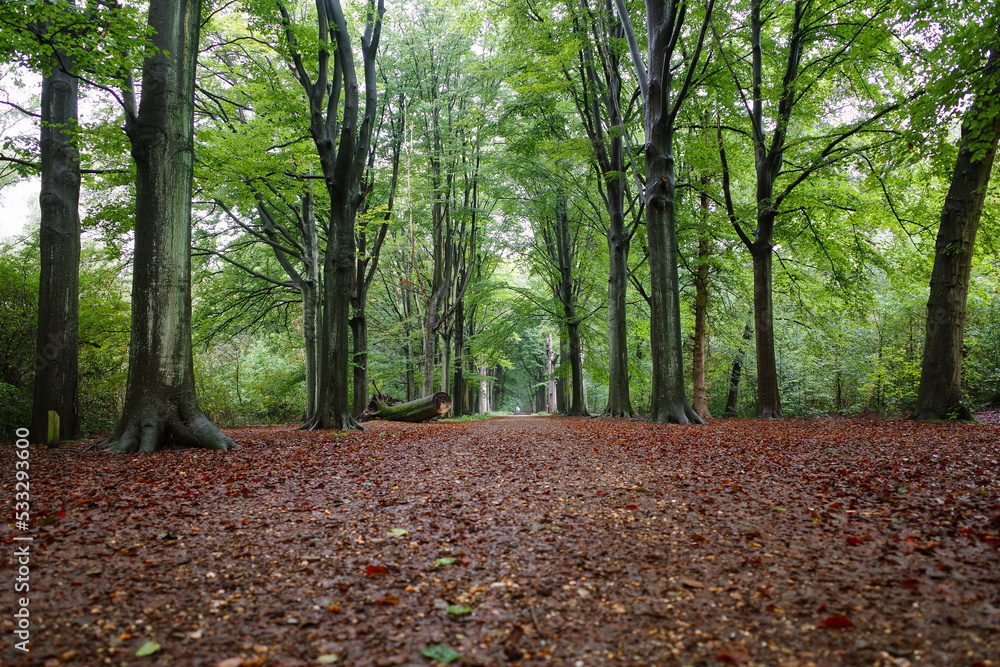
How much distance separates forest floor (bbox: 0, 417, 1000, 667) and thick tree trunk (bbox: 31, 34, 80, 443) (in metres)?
3.90

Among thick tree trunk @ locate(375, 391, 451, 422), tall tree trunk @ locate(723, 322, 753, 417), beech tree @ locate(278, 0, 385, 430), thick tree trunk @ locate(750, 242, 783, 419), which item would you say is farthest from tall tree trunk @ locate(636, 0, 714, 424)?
tall tree trunk @ locate(723, 322, 753, 417)

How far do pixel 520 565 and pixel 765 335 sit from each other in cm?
975

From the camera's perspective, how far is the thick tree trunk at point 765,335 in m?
10.5

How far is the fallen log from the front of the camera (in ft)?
45.8

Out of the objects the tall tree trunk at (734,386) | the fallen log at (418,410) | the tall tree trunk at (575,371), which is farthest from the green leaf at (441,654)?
the tall tree trunk at (734,386)

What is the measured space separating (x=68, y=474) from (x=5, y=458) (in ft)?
5.13

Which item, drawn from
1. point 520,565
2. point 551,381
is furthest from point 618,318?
point 551,381

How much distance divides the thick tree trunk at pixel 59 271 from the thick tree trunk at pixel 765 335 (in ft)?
41.1

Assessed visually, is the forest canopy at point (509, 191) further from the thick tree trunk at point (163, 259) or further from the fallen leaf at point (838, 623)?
the fallen leaf at point (838, 623)

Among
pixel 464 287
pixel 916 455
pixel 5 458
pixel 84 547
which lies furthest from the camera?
pixel 464 287

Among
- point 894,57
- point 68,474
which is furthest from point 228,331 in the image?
point 894,57

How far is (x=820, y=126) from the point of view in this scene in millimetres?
12867

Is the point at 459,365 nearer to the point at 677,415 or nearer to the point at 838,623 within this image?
the point at 677,415

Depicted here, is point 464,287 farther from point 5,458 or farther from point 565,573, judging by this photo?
point 565,573
